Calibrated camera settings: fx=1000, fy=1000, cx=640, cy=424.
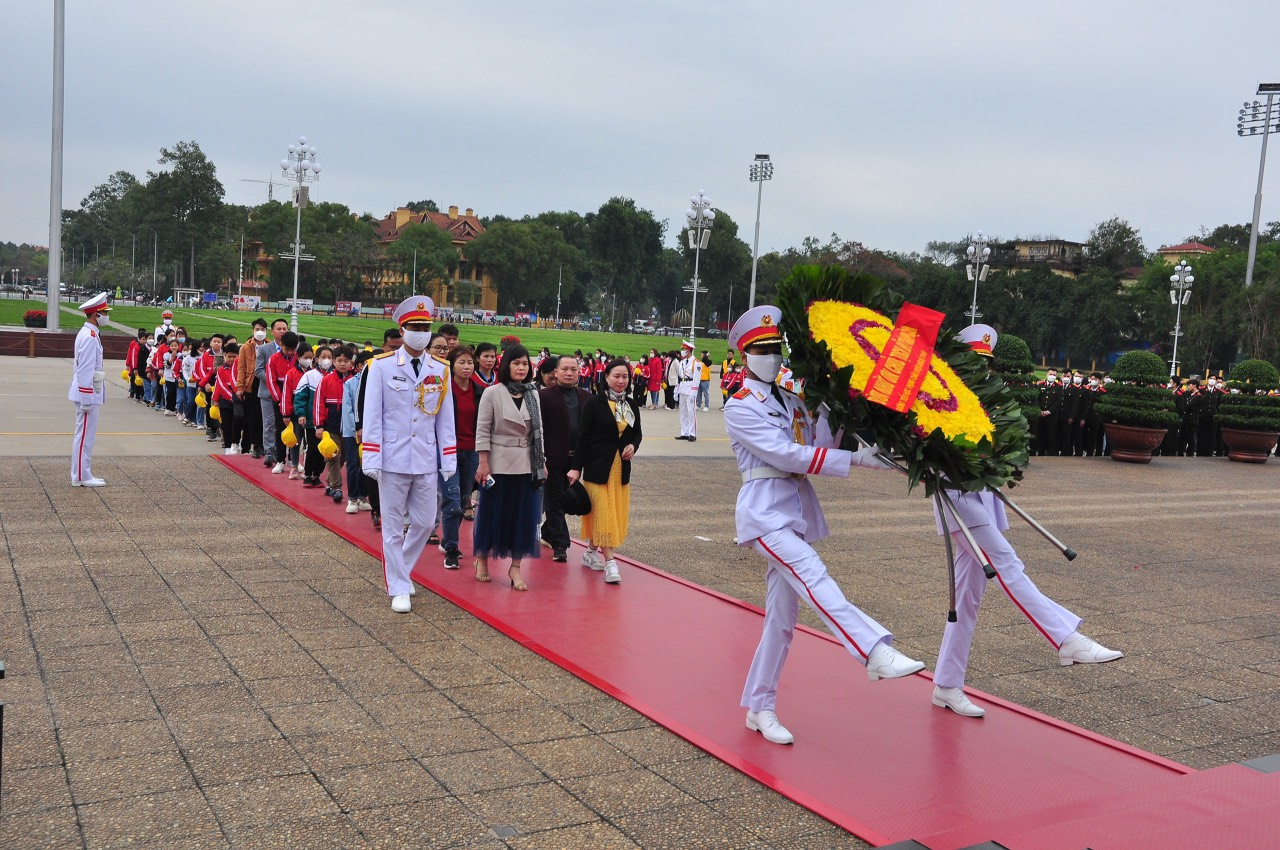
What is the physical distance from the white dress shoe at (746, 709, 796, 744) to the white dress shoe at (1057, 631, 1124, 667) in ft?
4.38

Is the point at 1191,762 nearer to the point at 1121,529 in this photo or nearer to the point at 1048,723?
the point at 1048,723

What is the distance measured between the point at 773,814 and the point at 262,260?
109 meters

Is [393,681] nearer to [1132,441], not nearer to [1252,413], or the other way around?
[1132,441]

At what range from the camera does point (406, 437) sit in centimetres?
698

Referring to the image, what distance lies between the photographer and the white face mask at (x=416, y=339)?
705 cm

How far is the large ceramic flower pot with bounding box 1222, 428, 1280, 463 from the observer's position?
21.3 meters

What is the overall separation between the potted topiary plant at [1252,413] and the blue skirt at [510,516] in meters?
19.5

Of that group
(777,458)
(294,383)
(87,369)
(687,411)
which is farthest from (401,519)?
(687,411)

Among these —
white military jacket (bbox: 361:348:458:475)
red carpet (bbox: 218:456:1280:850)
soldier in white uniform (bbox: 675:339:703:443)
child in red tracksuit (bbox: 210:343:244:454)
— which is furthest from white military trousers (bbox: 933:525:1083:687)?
soldier in white uniform (bbox: 675:339:703:443)

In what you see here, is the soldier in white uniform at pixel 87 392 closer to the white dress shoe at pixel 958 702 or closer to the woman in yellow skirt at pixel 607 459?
the woman in yellow skirt at pixel 607 459

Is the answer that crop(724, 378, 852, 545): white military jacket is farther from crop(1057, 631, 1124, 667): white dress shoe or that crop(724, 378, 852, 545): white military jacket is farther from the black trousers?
the black trousers

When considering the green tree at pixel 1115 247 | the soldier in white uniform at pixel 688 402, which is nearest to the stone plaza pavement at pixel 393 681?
the soldier in white uniform at pixel 688 402

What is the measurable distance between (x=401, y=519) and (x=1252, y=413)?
67.9 ft

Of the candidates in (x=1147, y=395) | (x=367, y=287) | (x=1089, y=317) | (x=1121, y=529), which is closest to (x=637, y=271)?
(x=367, y=287)
